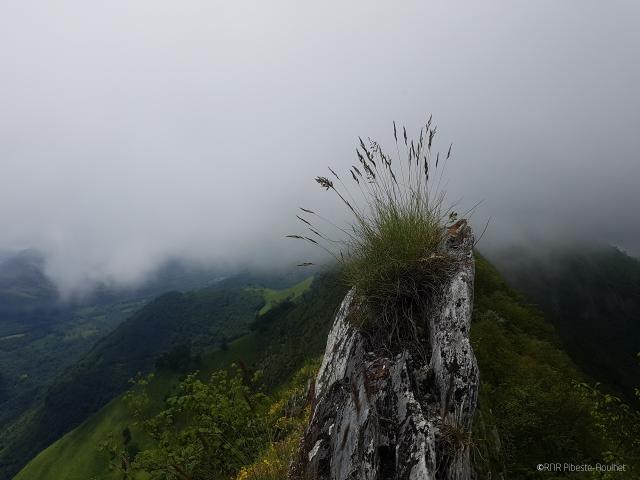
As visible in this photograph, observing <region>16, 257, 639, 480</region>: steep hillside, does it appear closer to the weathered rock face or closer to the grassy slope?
the weathered rock face

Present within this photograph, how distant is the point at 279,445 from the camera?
5527mm

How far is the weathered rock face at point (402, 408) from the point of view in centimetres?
439

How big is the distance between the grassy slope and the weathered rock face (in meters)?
103

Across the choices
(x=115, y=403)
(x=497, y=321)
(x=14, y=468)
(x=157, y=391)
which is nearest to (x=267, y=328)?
(x=157, y=391)

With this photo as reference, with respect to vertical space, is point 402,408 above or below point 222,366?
above

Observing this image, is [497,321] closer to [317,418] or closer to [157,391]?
[317,418]

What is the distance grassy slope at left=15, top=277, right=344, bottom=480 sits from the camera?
402ft

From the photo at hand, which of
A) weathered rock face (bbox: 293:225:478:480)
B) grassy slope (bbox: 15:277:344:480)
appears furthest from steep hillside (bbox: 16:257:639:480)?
grassy slope (bbox: 15:277:344:480)

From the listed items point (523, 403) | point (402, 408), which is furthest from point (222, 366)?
point (402, 408)

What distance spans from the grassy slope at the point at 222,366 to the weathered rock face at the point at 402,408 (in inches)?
4070

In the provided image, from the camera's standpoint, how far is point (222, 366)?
136375 millimetres

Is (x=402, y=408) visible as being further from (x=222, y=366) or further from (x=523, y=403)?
(x=222, y=366)

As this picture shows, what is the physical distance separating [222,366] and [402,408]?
142870 millimetres

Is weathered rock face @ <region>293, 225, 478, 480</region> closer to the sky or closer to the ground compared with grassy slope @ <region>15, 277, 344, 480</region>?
closer to the sky
